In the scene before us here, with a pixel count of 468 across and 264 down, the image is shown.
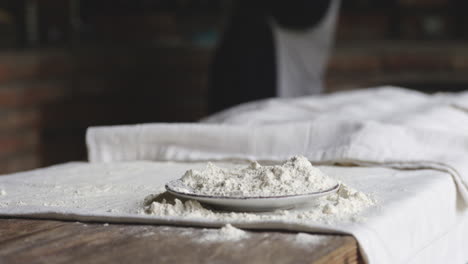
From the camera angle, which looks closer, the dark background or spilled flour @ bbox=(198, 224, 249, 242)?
spilled flour @ bbox=(198, 224, 249, 242)

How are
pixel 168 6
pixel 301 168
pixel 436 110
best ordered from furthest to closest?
1. pixel 168 6
2. pixel 436 110
3. pixel 301 168

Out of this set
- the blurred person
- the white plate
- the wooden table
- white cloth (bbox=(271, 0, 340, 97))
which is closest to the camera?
the wooden table

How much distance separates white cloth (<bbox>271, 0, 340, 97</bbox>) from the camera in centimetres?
278

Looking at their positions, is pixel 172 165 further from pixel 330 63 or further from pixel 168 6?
pixel 168 6

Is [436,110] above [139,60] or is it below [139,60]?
above

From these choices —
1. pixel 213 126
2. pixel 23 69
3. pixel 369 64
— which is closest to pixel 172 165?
pixel 213 126

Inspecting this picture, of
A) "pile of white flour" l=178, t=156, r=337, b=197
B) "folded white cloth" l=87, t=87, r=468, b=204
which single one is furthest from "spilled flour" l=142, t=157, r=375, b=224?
"folded white cloth" l=87, t=87, r=468, b=204

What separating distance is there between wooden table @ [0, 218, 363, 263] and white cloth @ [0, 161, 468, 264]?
0.02 meters

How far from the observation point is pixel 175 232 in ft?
2.29

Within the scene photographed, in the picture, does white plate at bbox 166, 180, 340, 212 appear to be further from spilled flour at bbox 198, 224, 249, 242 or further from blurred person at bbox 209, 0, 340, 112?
blurred person at bbox 209, 0, 340, 112

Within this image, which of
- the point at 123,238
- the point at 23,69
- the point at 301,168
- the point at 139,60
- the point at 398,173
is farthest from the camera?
the point at 139,60

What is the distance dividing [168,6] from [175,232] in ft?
12.9

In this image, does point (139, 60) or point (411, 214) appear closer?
point (411, 214)

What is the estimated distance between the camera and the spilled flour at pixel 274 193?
2.38 ft
